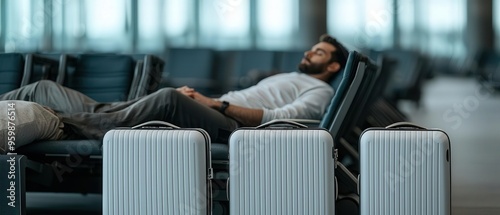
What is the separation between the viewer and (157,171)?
321 cm

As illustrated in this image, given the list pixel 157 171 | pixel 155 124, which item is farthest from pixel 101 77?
pixel 157 171

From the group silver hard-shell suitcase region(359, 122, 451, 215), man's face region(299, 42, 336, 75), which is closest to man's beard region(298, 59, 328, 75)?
man's face region(299, 42, 336, 75)

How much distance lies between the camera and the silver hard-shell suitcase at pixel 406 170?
10.2 ft

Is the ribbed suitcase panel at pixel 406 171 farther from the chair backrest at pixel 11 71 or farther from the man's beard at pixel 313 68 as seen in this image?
the chair backrest at pixel 11 71

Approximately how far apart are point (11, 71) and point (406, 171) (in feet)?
9.02

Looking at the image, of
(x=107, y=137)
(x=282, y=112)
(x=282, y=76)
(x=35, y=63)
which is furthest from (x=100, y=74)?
(x=107, y=137)

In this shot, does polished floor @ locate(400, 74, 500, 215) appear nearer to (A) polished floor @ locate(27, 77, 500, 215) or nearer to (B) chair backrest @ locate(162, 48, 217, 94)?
(A) polished floor @ locate(27, 77, 500, 215)

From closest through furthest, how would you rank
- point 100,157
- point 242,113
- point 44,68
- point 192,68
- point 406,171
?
1. point 406,171
2. point 100,157
3. point 242,113
4. point 44,68
5. point 192,68

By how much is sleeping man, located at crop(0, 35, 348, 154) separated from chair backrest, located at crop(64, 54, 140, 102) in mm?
905

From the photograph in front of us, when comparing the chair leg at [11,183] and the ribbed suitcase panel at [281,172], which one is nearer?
the ribbed suitcase panel at [281,172]

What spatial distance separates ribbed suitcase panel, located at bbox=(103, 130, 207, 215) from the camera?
3162 mm

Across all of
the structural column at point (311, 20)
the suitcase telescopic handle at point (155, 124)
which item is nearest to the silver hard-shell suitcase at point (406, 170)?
the suitcase telescopic handle at point (155, 124)

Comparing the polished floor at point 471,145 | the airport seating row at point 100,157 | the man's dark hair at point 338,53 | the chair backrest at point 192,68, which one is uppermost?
the man's dark hair at point 338,53

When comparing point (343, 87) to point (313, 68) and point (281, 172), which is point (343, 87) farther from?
point (281, 172)
